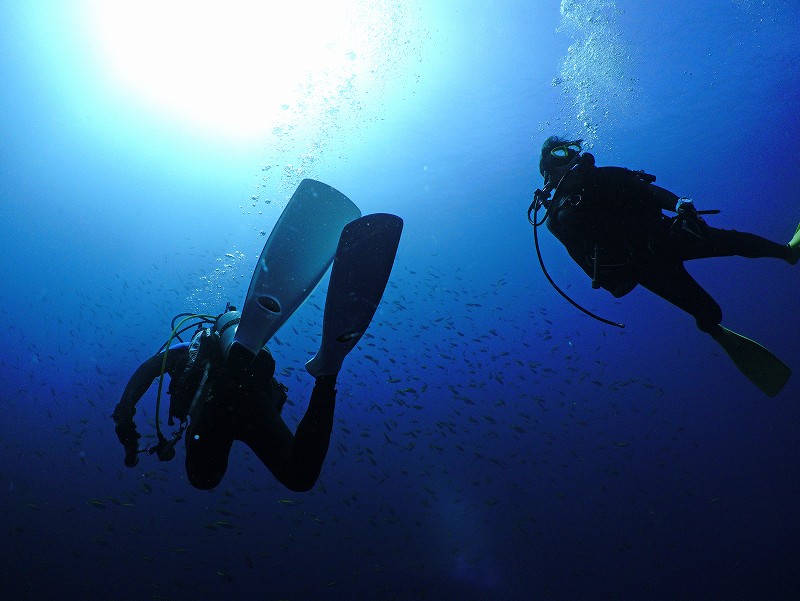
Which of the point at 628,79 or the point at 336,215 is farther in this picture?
the point at 628,79

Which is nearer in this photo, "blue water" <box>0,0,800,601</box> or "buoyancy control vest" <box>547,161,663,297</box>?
"buoyancy control vest" <box>547,161,663,297</box>

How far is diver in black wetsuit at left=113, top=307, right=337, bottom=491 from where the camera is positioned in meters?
2.38

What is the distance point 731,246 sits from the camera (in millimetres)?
3889

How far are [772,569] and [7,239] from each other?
1907 inches

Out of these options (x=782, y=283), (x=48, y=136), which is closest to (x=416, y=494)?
(x=48, y=136)

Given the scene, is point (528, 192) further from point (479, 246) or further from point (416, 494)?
point (416, 494)

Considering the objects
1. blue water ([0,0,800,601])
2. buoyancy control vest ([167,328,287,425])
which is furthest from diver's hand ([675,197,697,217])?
blue water ([0,0,800,601])

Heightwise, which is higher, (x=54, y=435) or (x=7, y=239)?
(x=7, y=239)

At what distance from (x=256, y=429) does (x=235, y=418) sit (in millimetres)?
179

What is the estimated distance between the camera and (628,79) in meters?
14.6

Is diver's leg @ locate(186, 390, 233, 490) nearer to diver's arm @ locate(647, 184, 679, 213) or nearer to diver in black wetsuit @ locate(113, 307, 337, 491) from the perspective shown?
diver in black wetsuit @ locate(113, 307, 337, 491)

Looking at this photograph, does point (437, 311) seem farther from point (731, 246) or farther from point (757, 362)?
point (731, 246)

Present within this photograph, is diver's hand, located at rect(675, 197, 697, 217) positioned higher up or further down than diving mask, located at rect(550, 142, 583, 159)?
further down

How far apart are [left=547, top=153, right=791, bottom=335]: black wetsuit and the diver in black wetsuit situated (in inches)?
104
